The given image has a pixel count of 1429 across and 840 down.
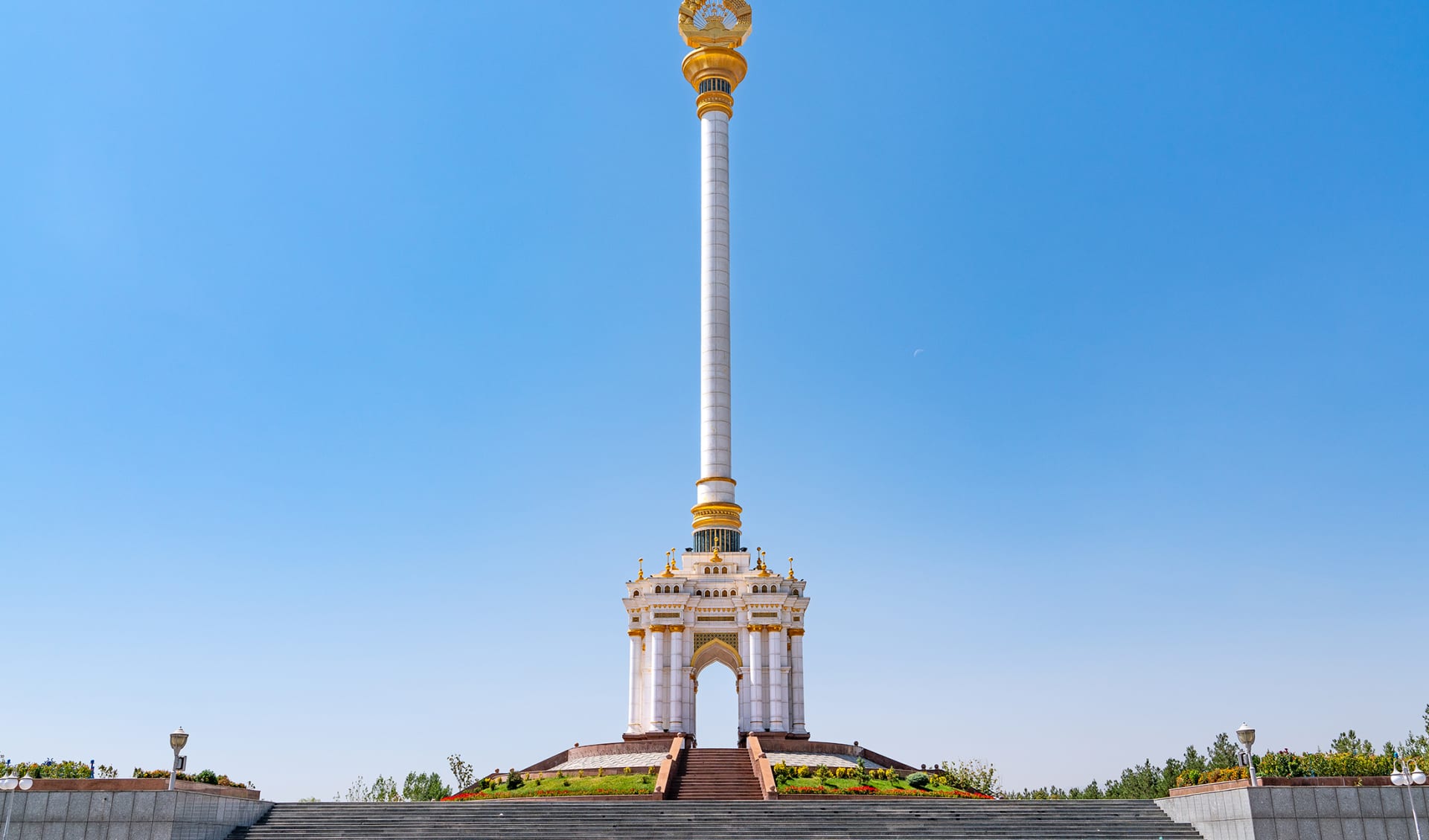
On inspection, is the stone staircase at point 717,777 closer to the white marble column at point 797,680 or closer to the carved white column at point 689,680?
the carved white column at point 689,680

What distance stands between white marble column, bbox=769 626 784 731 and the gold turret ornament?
91.7ft

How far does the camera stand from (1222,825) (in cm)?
2389

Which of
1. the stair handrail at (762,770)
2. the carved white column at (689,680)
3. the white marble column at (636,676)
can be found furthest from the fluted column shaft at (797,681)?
the stair handrail at (762,770)

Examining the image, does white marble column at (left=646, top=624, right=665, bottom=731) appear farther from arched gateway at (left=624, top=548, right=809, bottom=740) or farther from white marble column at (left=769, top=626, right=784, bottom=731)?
white marble column at (left=769, top=626, right=784, bottom=731)

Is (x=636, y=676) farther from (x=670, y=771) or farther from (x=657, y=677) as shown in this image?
(x=670, y=771)

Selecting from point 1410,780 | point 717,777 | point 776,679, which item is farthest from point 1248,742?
point 776,679

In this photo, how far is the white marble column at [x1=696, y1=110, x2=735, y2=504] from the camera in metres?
51.8

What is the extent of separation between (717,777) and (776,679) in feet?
38.1

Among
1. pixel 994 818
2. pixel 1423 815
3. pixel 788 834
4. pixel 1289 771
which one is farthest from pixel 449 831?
pixel 1423 815

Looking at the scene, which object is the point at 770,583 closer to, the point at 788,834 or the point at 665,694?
the point at 665,694

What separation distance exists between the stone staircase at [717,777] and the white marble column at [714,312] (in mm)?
15746

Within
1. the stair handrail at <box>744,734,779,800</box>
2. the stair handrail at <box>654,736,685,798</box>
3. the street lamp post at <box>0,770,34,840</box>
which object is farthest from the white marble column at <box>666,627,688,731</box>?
the street lamp post at <box>0,770,34,840</box>

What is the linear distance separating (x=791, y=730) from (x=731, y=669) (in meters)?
3.71

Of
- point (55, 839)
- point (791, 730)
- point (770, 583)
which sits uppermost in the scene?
point (770, 583)
